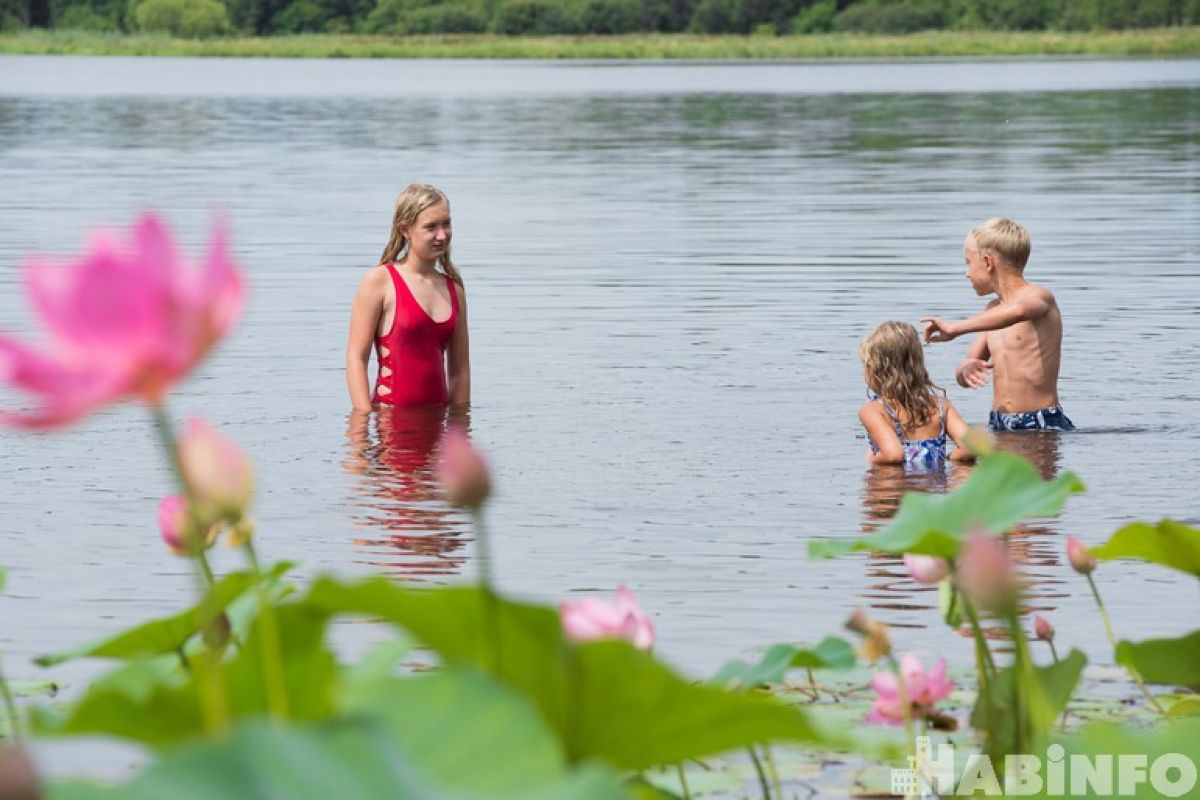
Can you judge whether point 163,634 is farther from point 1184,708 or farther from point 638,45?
point 638,45

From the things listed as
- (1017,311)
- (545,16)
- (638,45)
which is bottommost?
(638,45)

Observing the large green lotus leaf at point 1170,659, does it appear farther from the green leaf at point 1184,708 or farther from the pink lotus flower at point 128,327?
the pink lotus flower at point 128,327

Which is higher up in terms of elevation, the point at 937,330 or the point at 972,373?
the point at 937,330

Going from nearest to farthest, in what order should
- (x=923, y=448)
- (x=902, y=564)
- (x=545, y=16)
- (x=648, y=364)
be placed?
(x=902, y=564) → (x=923, y=448) → (x=648, y=364) → (x=545, y=16)

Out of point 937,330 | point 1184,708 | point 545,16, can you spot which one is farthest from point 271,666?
point 545,16

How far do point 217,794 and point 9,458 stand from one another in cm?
803

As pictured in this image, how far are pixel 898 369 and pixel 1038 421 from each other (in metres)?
1.31

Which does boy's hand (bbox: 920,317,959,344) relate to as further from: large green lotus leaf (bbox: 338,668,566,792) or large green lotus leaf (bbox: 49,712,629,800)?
large green lotus leaf (bbox: 49,712,629,800)

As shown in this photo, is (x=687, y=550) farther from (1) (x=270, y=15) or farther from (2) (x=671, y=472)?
(1) (x=270, y=15)

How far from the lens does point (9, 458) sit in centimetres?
909

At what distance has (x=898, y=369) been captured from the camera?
8406 millimetres

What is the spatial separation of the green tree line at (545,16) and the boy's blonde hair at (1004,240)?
299ft

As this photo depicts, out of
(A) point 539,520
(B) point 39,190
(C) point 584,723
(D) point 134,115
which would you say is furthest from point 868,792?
(D) point 134,115

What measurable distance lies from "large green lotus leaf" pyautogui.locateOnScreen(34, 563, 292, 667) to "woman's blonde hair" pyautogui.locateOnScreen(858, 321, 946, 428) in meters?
5.75
